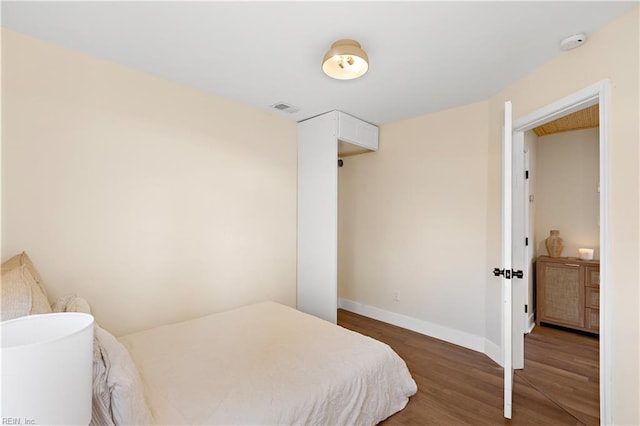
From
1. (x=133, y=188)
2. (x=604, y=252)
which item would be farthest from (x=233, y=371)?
(x=604, y=252)

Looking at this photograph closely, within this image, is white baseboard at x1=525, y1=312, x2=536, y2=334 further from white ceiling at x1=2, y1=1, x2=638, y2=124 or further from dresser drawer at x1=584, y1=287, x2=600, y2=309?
white ceiling at x1=2, y1=1, x2=638, y2=124

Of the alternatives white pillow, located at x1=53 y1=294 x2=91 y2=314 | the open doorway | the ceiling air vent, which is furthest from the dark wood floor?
the ceiling air vent

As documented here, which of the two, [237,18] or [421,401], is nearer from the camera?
[237,18]

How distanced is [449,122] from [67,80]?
3.30 meters

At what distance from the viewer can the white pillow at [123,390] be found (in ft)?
Answer: 3.76

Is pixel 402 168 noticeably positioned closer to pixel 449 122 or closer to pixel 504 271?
pixel 449 122

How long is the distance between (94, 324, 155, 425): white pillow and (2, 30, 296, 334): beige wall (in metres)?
1.07

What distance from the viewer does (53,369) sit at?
727 millimetres

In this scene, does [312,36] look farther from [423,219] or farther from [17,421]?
[423,219]

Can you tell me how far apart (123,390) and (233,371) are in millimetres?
610

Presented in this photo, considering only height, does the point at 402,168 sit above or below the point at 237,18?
below

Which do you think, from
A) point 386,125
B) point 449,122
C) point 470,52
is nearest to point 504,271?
point 470,52

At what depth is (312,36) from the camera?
185 cm

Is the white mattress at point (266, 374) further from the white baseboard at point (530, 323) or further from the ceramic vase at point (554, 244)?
the ceramic vase at point (554, 244)
